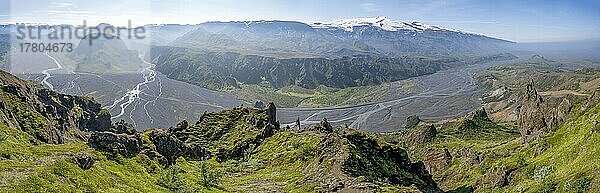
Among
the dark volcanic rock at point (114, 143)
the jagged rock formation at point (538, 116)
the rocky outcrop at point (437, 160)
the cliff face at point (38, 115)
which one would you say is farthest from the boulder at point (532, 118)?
the cliff face at point (38, 115)

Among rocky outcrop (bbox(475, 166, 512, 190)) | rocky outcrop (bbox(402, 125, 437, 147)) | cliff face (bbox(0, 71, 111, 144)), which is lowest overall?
rocky outcrop (bbox(402, 125, 437, 147))

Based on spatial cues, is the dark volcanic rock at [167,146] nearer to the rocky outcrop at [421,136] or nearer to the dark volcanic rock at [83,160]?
the dark volcanic rock at [83,160]

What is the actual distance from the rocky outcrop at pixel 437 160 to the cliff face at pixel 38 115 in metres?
92.7

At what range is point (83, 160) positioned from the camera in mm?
43781

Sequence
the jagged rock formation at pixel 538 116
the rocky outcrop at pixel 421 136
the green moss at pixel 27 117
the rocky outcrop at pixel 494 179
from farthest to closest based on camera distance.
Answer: the rocky outcrop at pixel 421 136
the jagged rock formation at pixel 538 116
the rocky outcrop at pixel 494 179
the green moss at pixel 27 117

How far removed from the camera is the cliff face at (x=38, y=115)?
78.0 meters

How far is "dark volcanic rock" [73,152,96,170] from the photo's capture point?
42853mm

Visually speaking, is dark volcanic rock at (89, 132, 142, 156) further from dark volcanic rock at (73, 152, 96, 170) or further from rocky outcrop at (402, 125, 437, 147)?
rocky outcrop at (402, 125, 437, 147)

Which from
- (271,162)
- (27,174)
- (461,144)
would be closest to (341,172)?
(271,162)

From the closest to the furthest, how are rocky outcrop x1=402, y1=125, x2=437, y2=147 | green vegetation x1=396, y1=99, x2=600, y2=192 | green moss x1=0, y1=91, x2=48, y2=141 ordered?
green vegetation x1=396, y1=99, x2=600, y2=192
green moss x1=0, y1=91, x2=48, y2=141
rocky outcrop x1=402, y1=125, x2=437, y2=147

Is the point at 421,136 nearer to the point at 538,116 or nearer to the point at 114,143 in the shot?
the point at 538,116

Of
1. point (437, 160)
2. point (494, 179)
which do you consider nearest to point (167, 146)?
point (494, 179)

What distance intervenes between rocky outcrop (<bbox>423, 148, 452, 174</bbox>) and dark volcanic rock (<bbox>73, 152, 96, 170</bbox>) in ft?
363

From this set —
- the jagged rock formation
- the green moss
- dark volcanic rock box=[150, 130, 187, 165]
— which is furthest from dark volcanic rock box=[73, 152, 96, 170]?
the jagged rock formation
